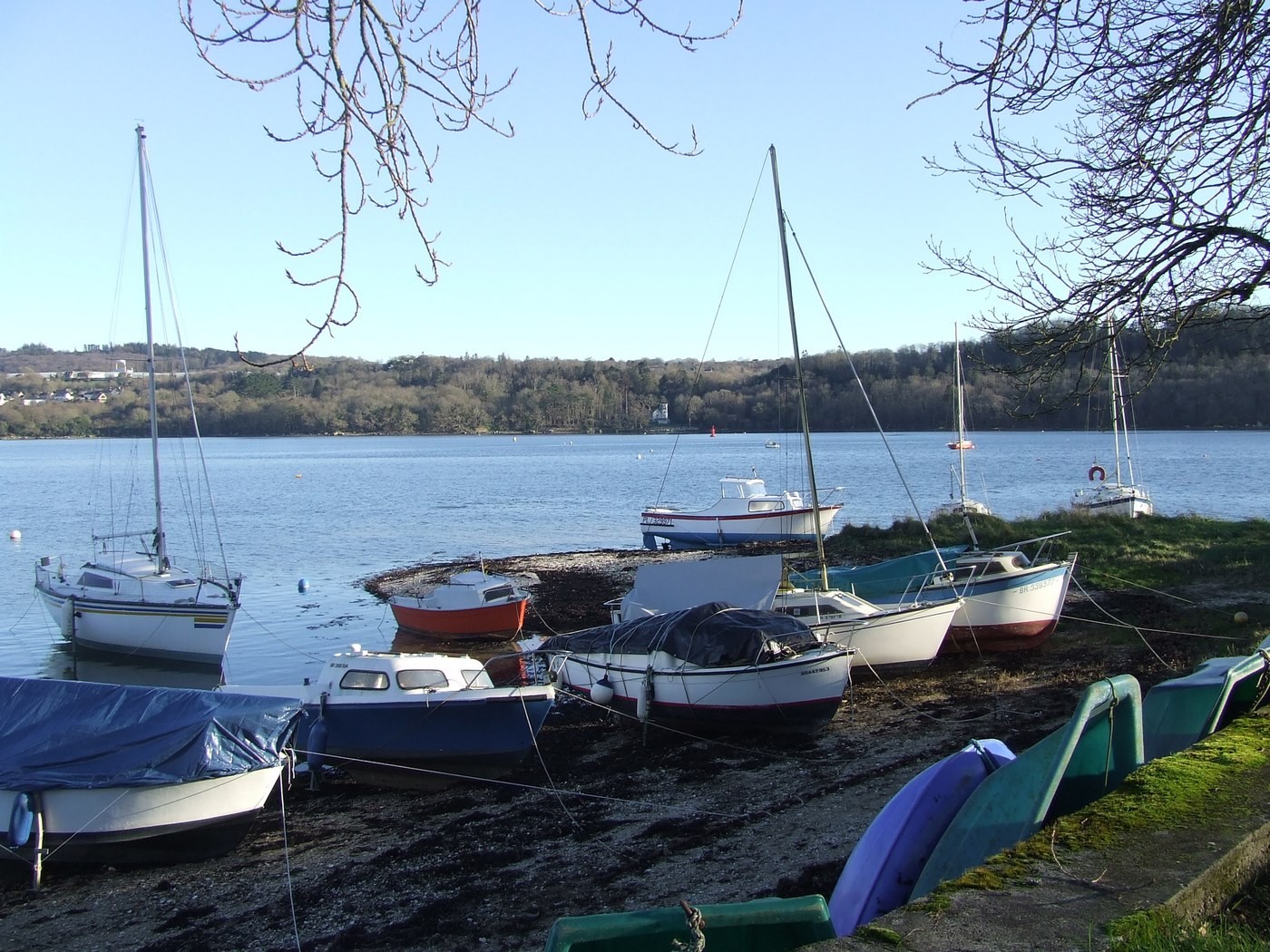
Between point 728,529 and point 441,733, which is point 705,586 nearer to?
point 441,733

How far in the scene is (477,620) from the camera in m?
25.2

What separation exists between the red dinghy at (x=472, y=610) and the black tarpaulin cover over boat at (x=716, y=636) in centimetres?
909

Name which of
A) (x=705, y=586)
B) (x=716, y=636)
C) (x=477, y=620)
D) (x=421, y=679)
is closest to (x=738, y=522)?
(x=477, y=620)

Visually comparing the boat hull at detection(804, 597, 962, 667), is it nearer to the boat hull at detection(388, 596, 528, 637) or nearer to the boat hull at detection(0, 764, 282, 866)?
the boat hull at detection(0, 764, 282, 866)

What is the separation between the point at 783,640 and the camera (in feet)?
49.9

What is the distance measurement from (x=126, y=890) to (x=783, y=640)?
28.7 feet

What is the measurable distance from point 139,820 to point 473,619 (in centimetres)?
1385

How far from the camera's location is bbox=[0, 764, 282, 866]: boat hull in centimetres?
1136

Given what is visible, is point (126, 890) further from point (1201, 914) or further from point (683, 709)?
→ point (1201, 914)

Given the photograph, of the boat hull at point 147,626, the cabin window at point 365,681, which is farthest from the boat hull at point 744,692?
the boat hull at point 147,626

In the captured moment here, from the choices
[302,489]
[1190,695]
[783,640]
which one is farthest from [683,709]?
[302,489]

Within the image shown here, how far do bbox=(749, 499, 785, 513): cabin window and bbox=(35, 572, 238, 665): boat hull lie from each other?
72.8ft

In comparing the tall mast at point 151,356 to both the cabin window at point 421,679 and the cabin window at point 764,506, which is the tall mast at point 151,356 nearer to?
the cabin window at point 421,679

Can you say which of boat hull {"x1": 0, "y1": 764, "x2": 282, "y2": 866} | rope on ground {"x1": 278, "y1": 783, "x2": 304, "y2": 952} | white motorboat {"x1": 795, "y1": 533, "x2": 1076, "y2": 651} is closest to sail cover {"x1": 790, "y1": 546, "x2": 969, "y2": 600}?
white motorboat {"x1": 795, "y1": 533, "x2": 1076, "y2": 651}
